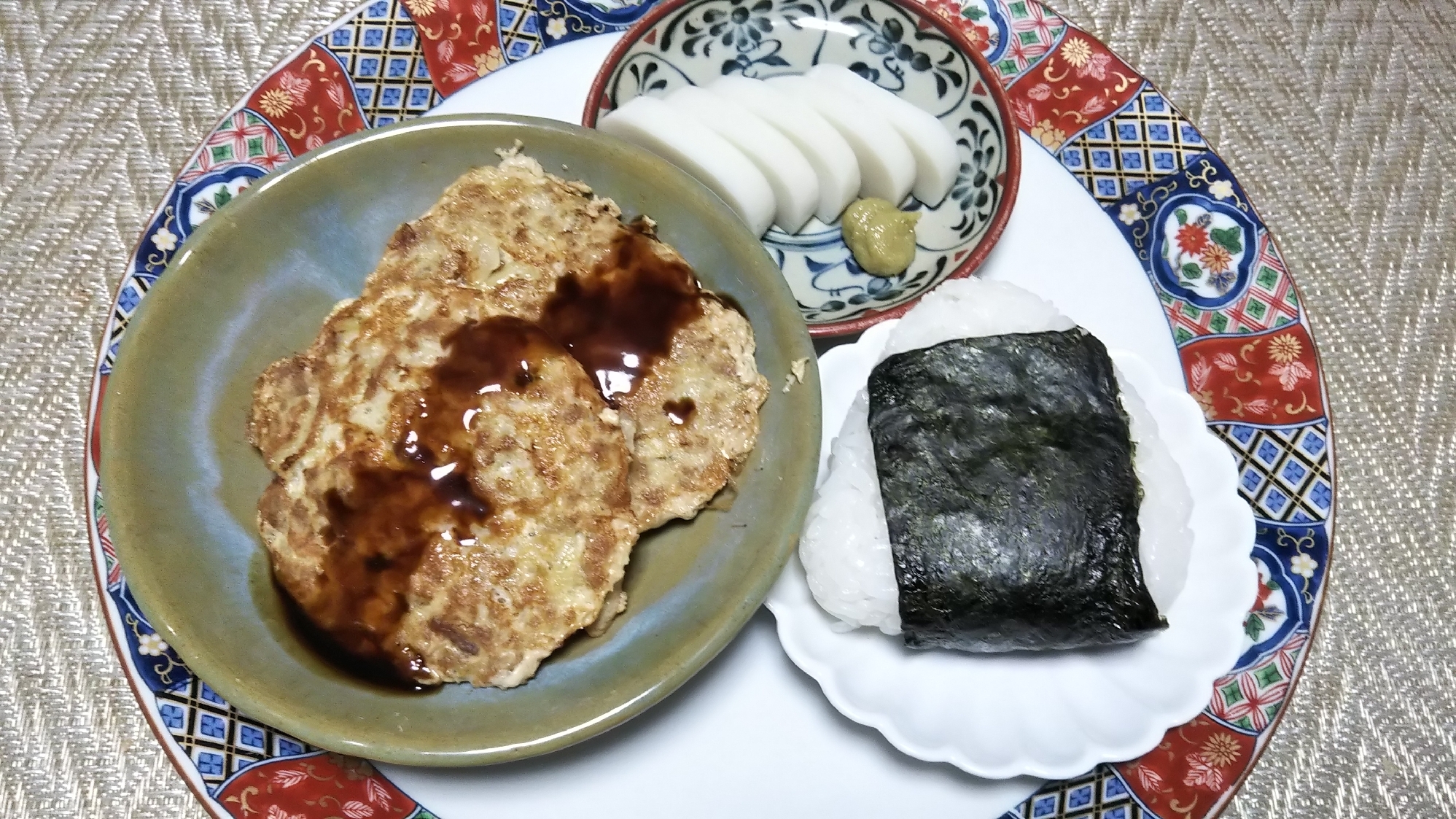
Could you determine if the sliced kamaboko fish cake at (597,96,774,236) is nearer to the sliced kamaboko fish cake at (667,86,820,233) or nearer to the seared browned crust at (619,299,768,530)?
the sliced kamaboko fish cake at (667,86,820,233)

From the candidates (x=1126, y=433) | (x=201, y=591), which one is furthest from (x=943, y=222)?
(x=201, y=591)

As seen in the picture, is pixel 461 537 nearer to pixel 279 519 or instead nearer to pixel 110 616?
pixel 279 519

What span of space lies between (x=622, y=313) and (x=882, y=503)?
0.79 meters

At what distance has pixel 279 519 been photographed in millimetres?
2000

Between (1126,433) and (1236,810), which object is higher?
(1126,433)

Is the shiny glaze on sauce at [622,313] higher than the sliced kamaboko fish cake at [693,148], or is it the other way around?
the sliced kamaboko fish cake at [693,148]

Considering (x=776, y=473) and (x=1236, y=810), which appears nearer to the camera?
(x=776, y=473)

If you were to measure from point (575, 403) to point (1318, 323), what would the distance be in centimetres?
244

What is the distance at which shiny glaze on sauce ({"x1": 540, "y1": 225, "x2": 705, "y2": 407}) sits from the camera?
2.11 meters

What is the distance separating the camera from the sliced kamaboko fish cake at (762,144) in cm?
259

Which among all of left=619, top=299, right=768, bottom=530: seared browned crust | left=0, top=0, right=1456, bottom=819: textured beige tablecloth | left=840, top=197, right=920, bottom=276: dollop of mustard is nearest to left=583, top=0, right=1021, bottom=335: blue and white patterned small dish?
left=840, top=197, right=920, bottom=276: dollop of mustard

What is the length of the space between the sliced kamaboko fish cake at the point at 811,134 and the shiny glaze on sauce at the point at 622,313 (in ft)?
2.41

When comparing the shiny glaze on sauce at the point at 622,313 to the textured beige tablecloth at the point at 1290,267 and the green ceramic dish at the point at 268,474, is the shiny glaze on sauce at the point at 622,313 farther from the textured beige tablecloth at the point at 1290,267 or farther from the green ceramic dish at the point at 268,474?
the textured beige tablecloth at the point at 1290,267

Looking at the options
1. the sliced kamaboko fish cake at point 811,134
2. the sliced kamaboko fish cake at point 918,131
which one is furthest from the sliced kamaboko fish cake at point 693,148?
the sliced kamaboko fish cake at point 918,131
